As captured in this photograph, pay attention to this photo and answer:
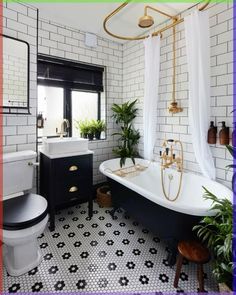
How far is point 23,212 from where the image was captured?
166cm

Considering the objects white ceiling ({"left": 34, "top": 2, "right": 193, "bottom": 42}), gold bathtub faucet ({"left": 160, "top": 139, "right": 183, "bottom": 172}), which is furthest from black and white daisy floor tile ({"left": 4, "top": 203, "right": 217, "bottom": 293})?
white ceiling ({"left": 34, "top": 2, "right": 193, "bottom": 42})

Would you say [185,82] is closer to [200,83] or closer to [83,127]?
[200,83]

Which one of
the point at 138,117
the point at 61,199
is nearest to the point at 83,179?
the point at 61,199

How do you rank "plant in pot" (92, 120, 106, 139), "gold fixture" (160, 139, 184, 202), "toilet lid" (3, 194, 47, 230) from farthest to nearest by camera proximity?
"plant in pot" (92, 120, 106, 139)
"gold fixture" (160, 139, 184, 202)
"toilet lid" (3, 194, 47, 230)

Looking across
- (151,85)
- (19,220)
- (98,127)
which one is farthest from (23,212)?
(151,85)

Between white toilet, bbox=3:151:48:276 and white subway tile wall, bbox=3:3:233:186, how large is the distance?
384 mm

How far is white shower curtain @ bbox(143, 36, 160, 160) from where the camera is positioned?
259cm

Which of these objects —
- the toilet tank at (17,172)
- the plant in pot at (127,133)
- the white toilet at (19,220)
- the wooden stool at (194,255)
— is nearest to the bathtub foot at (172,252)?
the wooden stool at (194,255)

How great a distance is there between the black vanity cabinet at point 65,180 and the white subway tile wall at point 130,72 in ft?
1.72

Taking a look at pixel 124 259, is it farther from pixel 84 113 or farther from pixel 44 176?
pixel 84 113

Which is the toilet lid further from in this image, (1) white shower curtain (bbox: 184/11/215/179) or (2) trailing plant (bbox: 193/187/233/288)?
(1) white shower curtain (bbox: 184/11/215/179)

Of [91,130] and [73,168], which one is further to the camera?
[91,130]

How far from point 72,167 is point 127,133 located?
106cm

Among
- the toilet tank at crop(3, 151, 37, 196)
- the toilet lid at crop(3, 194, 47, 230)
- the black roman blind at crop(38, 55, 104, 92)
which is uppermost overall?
the black roman blind at crop(38, 55, 104, 92)
